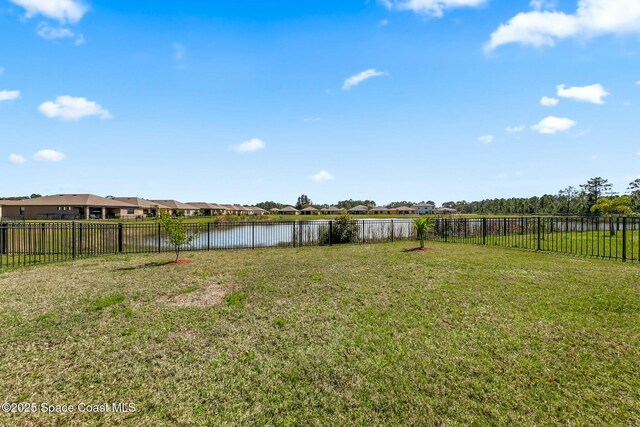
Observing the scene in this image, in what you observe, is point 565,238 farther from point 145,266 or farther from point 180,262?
point 145,266

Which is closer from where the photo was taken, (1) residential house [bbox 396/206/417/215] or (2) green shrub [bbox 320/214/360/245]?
(2) green shrub [bbox 320/214/360/245]

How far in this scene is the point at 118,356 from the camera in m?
4.16

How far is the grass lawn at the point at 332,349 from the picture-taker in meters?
3.16

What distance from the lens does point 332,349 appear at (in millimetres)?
4305

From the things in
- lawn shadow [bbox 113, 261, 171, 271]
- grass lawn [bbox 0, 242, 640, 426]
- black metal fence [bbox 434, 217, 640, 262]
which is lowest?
grass lawn [bbox 0, 242, 640, 426]

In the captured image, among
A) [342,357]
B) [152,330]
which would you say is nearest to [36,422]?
→ [152,330]

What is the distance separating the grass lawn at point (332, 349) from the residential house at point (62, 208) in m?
50.3

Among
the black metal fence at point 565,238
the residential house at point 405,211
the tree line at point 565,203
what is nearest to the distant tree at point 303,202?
the residential house at point 405,211

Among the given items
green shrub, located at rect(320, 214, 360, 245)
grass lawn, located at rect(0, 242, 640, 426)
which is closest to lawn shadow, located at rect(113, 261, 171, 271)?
grass lawn, located at rect(0, 242, 640, 426)

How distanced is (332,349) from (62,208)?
201 feet

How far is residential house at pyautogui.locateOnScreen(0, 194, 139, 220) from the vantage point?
48653mm

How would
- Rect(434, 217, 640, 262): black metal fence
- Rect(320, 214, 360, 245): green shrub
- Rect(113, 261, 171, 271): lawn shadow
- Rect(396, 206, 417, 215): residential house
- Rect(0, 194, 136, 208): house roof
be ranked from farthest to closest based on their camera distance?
Rect(396, 206, 417, 215): residential house < Rect(0, 194, 136, 208): house roof < Rect(320, 214, 360, 245): green shrub < Rect(434, 217, 640, 262): black metal fence < Rect(113, 261, 171, 271): lawn shadow

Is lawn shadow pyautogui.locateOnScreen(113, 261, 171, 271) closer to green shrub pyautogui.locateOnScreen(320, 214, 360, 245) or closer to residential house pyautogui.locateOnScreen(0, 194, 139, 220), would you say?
green shrub pyautogui.locateOnScreen(320, 214, 360, 245)

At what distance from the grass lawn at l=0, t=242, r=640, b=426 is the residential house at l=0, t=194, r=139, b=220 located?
50.3 metres
